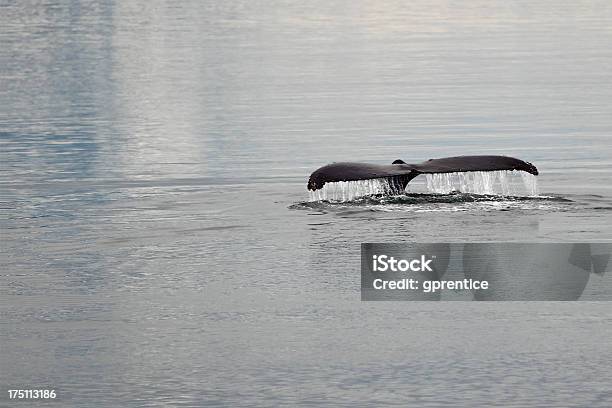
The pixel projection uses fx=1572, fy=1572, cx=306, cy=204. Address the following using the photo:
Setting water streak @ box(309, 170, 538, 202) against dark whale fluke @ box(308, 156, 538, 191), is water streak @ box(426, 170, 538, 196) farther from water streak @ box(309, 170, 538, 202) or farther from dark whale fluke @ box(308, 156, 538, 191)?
dark whale fluke @ box(308, 156, 538, 191)

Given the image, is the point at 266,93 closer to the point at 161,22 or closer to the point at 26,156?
the point at 26,156

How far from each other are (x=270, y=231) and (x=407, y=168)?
1.62 metres

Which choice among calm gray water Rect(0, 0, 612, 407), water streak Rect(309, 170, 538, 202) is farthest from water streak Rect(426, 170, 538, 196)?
calm gray water Rect(0, 0, 612, 407)

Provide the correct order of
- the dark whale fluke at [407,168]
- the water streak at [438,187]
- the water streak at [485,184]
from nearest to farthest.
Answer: the dark whale fluke at [407,168] → the water streak at [438,187] → the water streak at [485,184]

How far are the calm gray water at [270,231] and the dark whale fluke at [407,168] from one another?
1.47ft

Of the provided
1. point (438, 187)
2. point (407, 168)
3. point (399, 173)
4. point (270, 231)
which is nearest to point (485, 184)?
point (438, 187)

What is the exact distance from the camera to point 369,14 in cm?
7631

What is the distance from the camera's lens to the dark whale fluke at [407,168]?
16.4 metres

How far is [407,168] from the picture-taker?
16.5 m

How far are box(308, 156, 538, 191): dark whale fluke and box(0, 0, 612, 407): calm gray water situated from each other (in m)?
0.45

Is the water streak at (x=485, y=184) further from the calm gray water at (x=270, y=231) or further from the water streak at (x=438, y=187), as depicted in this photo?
the calm gray water at (x=270, y=231)

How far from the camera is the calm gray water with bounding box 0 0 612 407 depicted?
34.7ft

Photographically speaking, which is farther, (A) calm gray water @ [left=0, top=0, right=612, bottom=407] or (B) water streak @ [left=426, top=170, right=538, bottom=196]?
(B) water streak @ [left=426, top=170, right=538, bottom=196]

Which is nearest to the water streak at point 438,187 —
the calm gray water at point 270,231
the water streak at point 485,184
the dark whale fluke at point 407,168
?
the water streak at point 485,184
